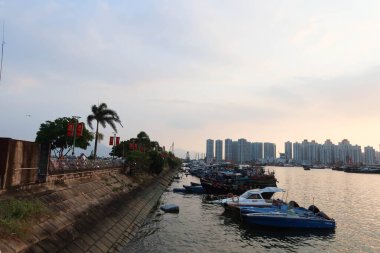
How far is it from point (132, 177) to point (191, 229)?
2878 cm

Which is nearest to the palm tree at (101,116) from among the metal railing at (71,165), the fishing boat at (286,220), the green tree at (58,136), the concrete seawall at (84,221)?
the green tree at (58,136)

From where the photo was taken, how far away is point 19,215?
18609mm

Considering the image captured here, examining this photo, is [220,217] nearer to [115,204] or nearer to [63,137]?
[115,204]

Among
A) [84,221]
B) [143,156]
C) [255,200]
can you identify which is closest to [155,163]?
[143,156]

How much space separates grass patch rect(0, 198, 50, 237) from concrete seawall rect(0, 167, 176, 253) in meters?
0.44

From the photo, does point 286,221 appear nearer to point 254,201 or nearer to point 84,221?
point 254,201

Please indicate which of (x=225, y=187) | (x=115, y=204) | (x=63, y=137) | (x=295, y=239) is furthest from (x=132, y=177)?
(x=295, y=239)

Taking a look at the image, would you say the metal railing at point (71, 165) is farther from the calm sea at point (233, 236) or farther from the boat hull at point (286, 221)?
the boat hull at point (286, 221)

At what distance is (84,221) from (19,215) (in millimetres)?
7220

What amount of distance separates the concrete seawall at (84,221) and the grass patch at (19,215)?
0.44m

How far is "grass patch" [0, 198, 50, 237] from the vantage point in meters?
16.7

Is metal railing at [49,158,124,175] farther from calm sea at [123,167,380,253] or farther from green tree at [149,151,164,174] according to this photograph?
green tree at [149,151,164,174]

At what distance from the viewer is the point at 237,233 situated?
36875 mm

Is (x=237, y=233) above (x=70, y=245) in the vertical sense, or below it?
below
